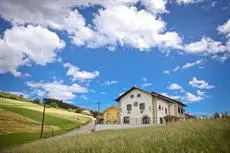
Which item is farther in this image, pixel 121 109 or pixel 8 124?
pixel 121 109

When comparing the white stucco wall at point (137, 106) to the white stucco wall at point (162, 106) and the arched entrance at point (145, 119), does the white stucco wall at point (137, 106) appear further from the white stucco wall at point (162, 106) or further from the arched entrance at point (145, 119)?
the white stucco wall at point (162, 106)

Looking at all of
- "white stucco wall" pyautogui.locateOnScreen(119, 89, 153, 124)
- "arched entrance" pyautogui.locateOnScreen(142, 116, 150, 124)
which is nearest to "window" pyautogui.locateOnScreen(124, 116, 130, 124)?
"white stucco wall" pyautogui.locateOnScreen(119, 89, 153, 124)

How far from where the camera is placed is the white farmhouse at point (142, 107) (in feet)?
166

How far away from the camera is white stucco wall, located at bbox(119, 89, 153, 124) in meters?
50.9

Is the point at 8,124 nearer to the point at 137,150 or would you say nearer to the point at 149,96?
the point at 149,96

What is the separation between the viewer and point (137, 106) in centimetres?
5197

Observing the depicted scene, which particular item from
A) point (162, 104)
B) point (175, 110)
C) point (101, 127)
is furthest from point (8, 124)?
point (175, 110)

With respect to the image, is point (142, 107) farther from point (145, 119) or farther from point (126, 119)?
point (126, 119)

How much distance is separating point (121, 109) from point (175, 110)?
15508 millimetres

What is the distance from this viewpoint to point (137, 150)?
6176 mm

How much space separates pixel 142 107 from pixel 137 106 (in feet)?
3.92

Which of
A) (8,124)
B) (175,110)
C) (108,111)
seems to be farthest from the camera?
(108,111)

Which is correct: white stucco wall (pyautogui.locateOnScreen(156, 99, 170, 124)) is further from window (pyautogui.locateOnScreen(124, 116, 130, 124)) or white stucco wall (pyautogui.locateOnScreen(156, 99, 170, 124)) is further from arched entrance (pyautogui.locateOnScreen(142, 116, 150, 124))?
window (pyautogui.locateOnScreen(124, 116, 130, 124))

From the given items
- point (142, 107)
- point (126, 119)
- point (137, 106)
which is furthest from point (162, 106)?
point (126, 119)
